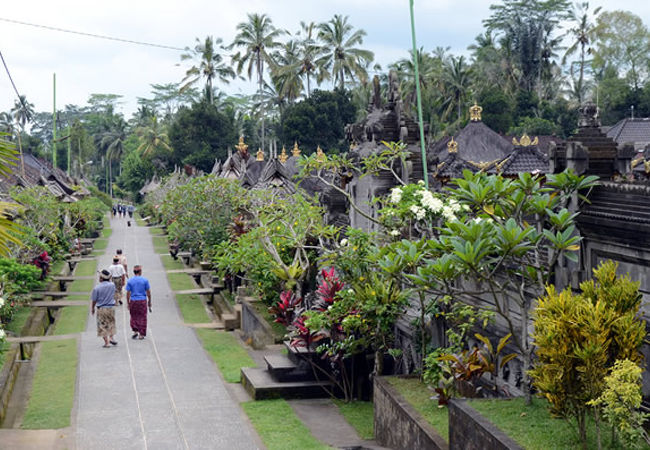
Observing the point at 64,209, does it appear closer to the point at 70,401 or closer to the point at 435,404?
the point at 70,401

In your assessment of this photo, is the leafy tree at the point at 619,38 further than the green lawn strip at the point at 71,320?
Yes

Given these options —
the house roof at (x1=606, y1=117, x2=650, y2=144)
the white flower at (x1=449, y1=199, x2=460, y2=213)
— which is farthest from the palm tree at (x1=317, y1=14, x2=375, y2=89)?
the white flower at (x1=449, y1=199, x2=460, y2=213)

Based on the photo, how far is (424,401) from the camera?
10.3 meters

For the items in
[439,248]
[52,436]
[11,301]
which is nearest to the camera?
[439,248]

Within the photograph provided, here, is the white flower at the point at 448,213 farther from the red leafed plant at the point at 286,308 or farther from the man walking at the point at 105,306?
the man walking at the point at 105,306

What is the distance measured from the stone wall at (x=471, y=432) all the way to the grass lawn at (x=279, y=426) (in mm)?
2391

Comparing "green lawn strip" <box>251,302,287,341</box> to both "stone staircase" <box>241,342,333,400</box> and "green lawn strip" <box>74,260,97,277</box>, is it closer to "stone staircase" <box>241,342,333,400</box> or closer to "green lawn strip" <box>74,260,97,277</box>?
"stone staircase" <box>241,342,333,400</box>

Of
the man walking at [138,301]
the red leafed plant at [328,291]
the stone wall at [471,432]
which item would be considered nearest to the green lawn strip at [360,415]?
the red leafed plant at [328,291]

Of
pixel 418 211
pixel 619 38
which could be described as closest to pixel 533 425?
pixel 418 211

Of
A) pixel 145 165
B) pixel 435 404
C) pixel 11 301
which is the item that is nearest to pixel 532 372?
pixel 435 404

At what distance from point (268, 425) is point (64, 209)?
27878 mm

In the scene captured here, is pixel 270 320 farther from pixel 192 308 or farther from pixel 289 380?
pixel 192 308

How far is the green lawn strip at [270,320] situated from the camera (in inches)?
644

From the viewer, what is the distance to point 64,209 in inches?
1460
